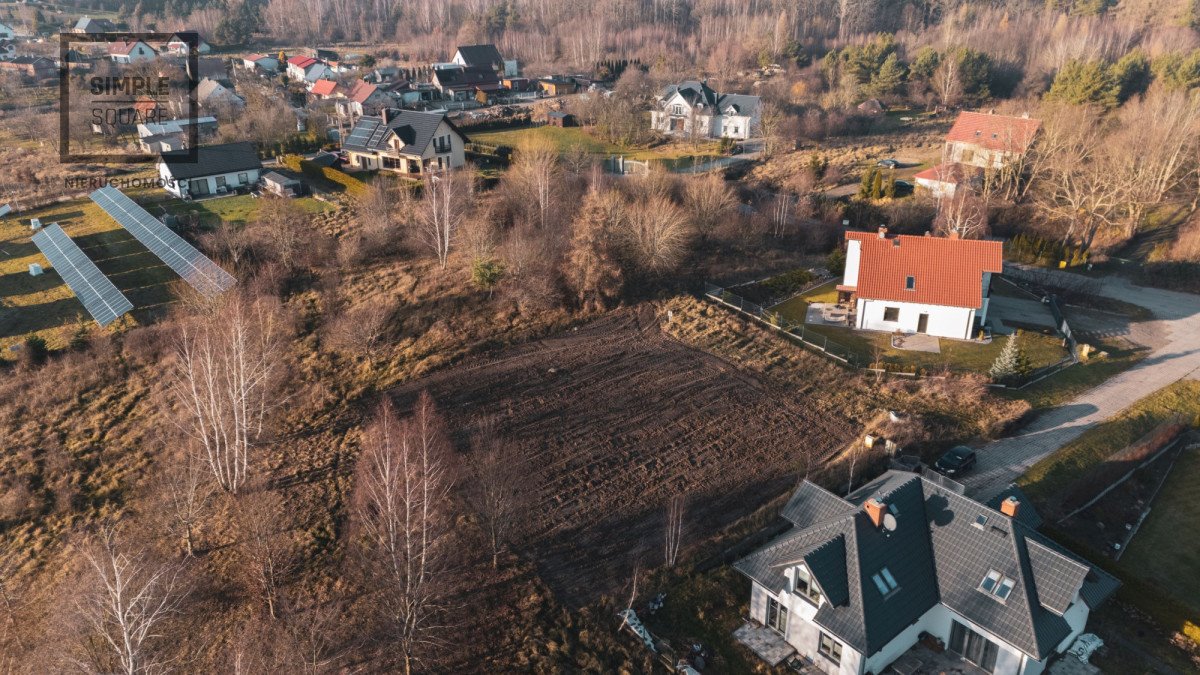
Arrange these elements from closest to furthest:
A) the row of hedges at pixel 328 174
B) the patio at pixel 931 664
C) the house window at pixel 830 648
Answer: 1. the house window at pixel 830 648
2. the patio at pixel 931 664
3. the row of hedges at pixel 328 174

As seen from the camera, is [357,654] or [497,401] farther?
[497,401]

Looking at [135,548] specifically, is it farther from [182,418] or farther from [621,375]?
[621,375]

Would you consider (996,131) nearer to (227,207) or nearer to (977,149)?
(977,149)

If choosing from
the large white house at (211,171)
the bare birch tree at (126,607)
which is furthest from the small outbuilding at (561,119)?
the bare birch tree at (126,607)

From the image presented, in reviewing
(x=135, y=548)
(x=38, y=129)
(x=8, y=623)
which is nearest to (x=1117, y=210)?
(x=135, y=548)

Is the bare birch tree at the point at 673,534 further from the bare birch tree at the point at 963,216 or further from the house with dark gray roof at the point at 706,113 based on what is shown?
the house with dark gray roof at the point at 706,113

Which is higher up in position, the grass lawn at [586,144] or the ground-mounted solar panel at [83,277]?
the grass lawn at [586,144]
